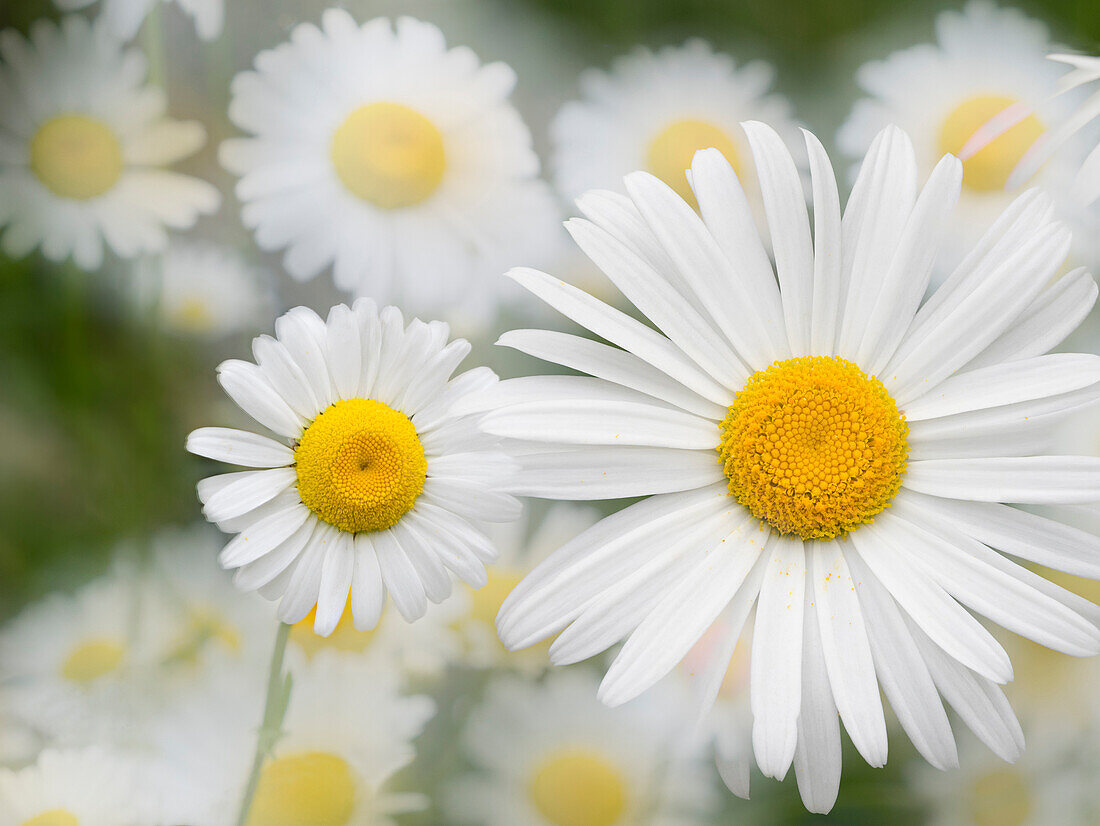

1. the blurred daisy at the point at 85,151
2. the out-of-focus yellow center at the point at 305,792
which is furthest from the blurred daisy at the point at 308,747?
the blurred daisy at the point at 85,151

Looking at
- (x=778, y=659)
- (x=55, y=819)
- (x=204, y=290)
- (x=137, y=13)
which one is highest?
A: (x=137, y=13)

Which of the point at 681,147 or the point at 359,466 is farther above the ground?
the point at 681,147

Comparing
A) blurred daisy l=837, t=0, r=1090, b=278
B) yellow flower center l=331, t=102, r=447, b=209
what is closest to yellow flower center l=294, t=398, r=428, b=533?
yellow flower center l=331, t=102, r=447, b=209

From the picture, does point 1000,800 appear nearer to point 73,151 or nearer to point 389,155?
point 389,155

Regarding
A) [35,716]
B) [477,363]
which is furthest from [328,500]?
[35,716]

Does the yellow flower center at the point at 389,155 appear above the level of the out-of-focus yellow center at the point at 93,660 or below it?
above

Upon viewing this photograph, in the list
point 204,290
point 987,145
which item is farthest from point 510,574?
point 987,145

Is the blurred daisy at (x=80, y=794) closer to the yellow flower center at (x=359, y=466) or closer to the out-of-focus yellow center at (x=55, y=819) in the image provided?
the out-of-focus yellow center at (x=55, y=819)
